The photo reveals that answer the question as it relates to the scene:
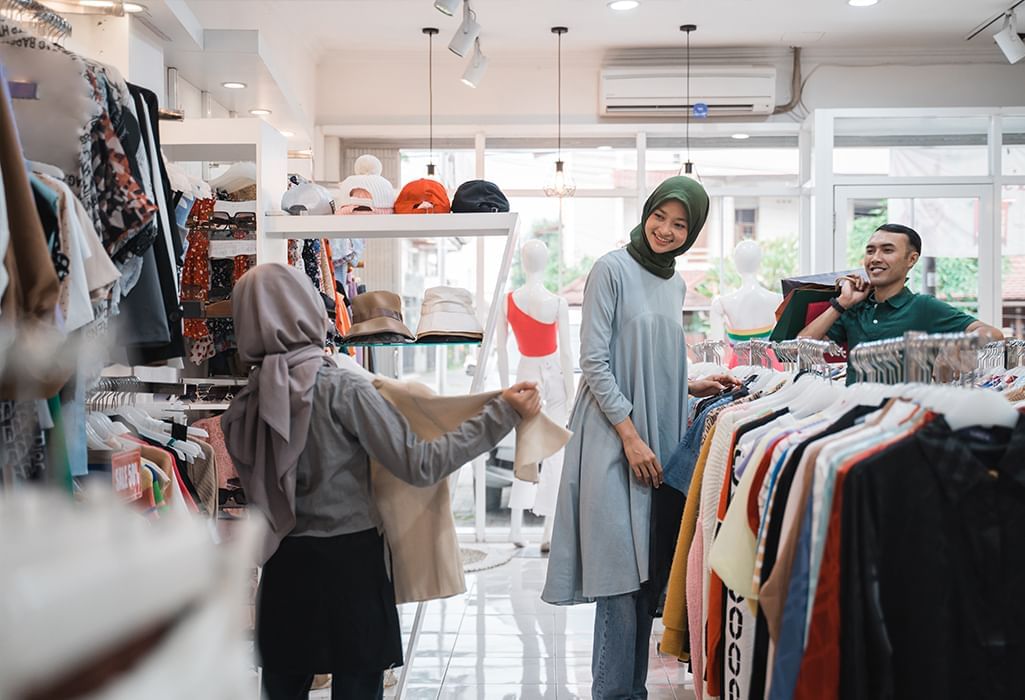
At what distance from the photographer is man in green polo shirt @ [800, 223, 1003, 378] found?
3068mm

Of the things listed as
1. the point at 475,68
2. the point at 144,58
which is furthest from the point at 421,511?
the point at 475,68

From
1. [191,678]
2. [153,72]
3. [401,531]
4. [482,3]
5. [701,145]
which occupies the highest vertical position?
[482,3]

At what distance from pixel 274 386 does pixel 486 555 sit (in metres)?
4.25

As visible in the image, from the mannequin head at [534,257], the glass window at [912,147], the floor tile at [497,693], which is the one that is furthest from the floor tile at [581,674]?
the glass window at [912,147]

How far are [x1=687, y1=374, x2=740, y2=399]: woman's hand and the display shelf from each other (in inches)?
29.3

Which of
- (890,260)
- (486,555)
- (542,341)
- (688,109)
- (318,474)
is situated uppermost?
(688,109)

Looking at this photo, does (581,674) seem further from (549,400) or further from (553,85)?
(553,85)

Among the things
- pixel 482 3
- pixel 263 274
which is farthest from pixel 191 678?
pixel 482 3

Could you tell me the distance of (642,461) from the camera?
2.59m

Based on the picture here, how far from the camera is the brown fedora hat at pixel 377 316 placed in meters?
3.39

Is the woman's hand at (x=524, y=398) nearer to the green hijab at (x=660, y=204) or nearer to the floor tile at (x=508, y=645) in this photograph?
the green hijab at (x=660, y=204)

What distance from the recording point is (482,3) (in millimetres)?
5641

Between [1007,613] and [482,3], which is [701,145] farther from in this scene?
[1007,613]

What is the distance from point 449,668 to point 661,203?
2113 millimetres
